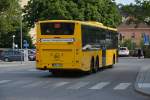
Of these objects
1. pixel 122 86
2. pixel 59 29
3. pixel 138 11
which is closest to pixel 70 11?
pixel 138 11

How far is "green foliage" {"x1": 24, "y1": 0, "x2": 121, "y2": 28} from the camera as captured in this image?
76188 millimetres

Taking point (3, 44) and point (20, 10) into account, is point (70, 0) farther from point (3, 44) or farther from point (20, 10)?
point (3, 44)

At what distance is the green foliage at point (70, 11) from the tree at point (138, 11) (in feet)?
143

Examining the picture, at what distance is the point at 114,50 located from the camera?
135ft

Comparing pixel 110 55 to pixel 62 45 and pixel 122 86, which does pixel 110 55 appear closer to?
pixel 62 45

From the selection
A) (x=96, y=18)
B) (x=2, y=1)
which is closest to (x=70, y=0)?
(x=96, y=18)

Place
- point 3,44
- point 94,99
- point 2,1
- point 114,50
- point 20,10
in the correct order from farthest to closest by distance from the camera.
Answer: point 3,44 → point 20,10 → point 2,1 → point 114,50 → point 94,99

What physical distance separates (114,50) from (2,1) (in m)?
32.4

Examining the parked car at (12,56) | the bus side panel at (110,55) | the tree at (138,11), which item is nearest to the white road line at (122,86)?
the tree at (138,11)

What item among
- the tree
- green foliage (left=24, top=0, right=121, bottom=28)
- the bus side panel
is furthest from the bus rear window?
green foliage (left=24, top=0, right=121, bottom=28)

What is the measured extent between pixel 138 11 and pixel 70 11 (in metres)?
47.3

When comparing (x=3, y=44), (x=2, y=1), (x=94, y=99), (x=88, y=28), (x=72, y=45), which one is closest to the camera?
(x=94, y=99)

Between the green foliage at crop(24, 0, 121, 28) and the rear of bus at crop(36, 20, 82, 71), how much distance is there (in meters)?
45.7

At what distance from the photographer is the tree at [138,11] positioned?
29.9 metres
